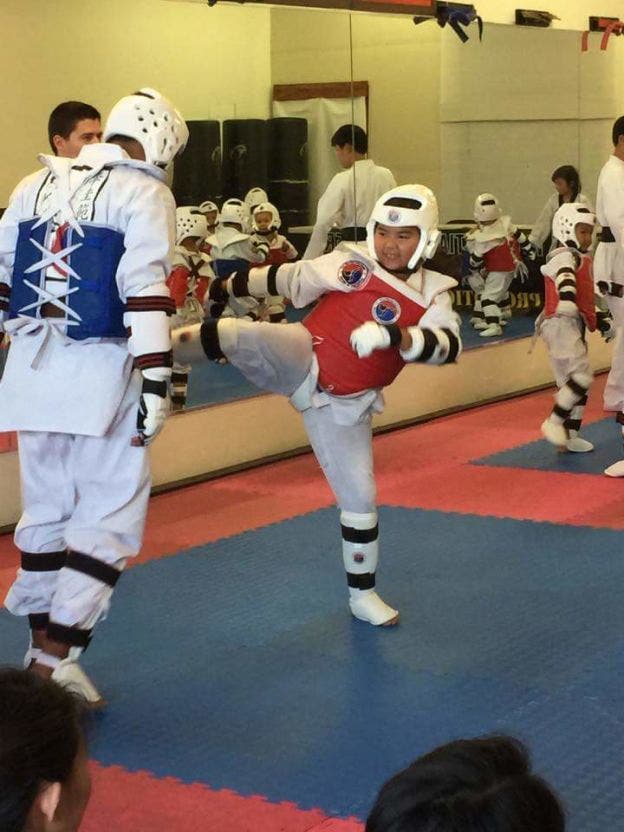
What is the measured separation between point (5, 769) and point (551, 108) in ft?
34.9

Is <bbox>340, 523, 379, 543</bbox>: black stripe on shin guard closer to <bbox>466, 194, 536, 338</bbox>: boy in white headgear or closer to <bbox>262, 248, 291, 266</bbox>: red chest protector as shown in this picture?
<bbox>262, 248, 291, 266</bbox>: red chest protector

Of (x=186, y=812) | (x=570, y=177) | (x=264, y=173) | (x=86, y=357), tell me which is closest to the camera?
(x=186, y=812)

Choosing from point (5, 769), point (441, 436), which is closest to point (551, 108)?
point (441, 436)

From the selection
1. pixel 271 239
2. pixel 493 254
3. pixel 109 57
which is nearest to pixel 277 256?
pixel 271 239

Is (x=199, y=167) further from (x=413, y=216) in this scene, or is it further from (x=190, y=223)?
(x=413, y=216)

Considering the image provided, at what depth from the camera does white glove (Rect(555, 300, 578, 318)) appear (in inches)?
299

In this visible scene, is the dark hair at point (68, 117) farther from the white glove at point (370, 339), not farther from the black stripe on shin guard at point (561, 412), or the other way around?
the black stripe on shin guard at point (561, 412)

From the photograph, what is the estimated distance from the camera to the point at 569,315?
7.69m

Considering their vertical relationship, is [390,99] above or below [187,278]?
above

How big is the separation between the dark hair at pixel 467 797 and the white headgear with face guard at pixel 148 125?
2933mm

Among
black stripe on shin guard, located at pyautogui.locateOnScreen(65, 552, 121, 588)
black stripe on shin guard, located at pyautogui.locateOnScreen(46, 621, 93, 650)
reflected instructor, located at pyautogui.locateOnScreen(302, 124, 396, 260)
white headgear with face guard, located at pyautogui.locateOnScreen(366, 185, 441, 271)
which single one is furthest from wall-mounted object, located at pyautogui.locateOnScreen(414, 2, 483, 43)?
black stripe on shin guard, located at pyautogui.locateOnScreen(46, 621, 93, 650)

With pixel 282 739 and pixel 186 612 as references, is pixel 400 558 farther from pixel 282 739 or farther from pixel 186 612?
pixel 282 739

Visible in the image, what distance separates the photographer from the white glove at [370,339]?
4234mm

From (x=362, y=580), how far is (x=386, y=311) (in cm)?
99
